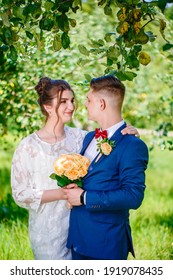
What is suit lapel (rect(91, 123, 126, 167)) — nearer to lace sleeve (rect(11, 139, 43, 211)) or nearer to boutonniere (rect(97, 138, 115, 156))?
boutonniere (rect(97, 138, 115, 156))

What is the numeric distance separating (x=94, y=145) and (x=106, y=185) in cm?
32

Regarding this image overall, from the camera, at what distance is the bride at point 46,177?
10.8 feet

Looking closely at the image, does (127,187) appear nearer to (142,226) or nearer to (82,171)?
(82,171)

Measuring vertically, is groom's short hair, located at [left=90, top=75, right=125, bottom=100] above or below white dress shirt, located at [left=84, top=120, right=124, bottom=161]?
above

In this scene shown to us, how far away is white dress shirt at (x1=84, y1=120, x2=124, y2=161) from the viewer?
10.2 ft

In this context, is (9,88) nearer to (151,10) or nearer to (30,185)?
(30,185)

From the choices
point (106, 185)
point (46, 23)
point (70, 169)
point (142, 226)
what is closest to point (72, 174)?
point (70, 169)

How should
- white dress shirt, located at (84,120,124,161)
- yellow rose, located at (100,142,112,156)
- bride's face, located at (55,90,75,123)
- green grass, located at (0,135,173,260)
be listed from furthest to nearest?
green grass, located at (0,135,173,260) → bride's face, located at (55,90,75,123) → white dress shirt, located at (84,120,124,161) → yellow rose, located at (100,142,112,156)

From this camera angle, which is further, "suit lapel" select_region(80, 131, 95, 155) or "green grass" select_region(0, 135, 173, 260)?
"green grass" select_region(0, 135, 173, 260)

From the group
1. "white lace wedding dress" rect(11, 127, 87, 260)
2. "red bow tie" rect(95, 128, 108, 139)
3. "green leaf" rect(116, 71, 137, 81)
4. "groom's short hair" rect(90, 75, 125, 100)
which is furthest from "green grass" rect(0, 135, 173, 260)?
"green leaf" rect(116, 71, 137, 81)

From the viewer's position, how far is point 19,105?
5.47 m
